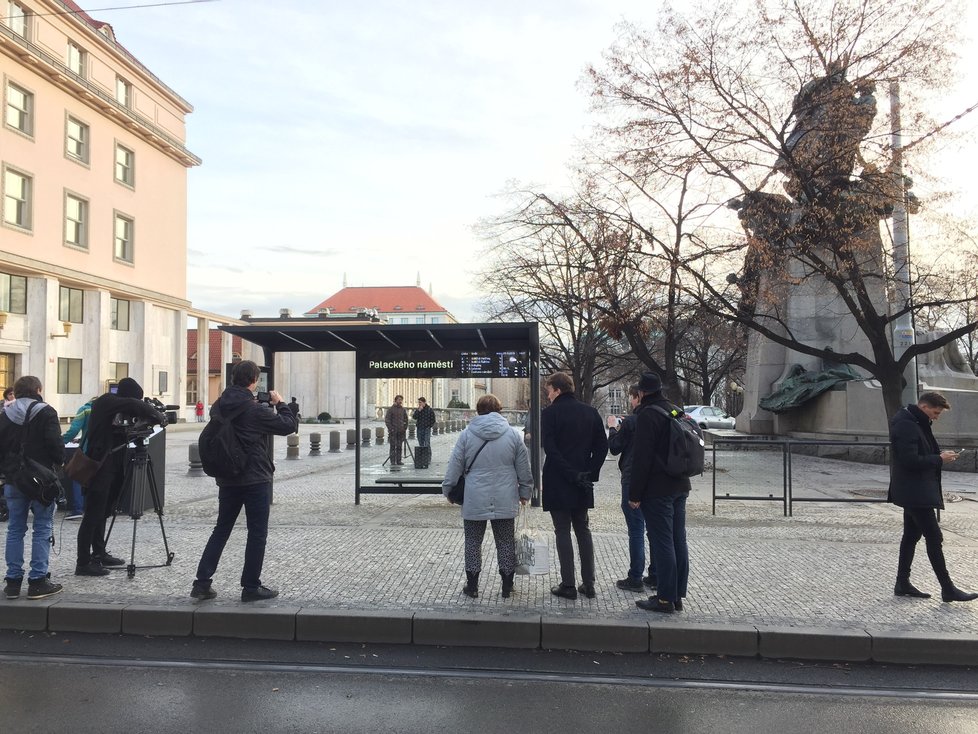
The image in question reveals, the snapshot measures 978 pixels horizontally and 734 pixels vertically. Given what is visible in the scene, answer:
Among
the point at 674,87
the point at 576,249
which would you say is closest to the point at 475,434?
the point at 674,87

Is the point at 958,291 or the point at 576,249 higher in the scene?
the point at 576,249

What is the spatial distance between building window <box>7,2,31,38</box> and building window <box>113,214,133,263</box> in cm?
1019

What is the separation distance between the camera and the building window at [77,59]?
3819 cm

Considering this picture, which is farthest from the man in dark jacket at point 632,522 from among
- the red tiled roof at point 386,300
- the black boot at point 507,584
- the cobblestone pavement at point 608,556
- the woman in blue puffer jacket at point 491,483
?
the red tiled roof at point 386,300

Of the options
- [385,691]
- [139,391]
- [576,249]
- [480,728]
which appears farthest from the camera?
[576,249]

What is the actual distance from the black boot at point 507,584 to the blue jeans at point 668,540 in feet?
3.92

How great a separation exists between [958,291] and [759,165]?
4.53 m

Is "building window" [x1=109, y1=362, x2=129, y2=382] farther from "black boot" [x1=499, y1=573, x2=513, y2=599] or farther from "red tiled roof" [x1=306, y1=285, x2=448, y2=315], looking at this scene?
"red tiled roof" [x1=306, y1=285, x2=448, y2=315]

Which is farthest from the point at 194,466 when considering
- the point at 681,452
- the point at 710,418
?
the point at 710,418

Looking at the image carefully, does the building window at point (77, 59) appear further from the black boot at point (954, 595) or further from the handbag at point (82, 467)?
the black boot at point (954, 595)

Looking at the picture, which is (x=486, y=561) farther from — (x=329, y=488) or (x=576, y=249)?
(x=576, y=249)

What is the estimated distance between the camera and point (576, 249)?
23812mm

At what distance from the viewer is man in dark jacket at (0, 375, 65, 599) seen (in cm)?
636

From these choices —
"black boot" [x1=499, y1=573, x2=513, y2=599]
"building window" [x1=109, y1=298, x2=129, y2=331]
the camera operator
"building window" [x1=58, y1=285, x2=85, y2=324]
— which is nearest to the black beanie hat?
the camera operator
